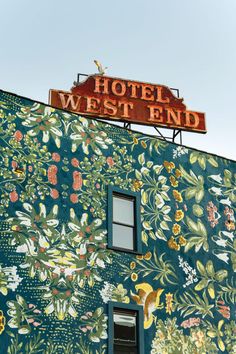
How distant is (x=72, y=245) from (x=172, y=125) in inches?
306

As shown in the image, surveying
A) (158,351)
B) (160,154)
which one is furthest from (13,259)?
(160,154)

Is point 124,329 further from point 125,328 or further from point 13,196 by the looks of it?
point 13,196

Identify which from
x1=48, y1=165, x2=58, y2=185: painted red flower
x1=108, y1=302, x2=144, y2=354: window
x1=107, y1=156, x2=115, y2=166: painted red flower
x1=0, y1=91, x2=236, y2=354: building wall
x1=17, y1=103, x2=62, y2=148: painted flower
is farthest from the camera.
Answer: x1=107, y1=156, x2=115, y2=166: painted red flower

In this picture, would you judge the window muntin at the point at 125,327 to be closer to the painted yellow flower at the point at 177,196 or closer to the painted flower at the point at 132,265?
the painted flower at the point at 132,265

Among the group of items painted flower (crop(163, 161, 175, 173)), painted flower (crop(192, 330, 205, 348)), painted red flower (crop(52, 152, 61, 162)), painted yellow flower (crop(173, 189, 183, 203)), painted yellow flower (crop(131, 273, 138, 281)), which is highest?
painted flower (crop(163, 161, 175, 173))

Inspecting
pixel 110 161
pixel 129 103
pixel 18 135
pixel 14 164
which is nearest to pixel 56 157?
pixel 18 135

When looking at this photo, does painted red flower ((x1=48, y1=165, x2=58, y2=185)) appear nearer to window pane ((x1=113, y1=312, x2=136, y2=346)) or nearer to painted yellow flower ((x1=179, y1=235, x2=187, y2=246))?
window pane ((x1=113, y1=312, x2=136, y2=346))

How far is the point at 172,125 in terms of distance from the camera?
24328 mm

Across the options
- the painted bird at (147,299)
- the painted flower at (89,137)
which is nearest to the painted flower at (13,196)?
the painted flower at (89,137)

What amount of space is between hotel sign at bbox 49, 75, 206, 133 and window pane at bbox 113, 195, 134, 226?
4201 mm

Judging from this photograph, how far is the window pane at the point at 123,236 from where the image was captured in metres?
19.3

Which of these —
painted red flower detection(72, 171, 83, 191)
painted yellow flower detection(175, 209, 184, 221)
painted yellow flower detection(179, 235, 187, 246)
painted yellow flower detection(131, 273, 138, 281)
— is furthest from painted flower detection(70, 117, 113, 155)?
painted yellow flower detection(131, 273, 138, 281)

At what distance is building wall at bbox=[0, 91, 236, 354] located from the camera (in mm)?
17188

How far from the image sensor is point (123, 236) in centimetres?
1953
